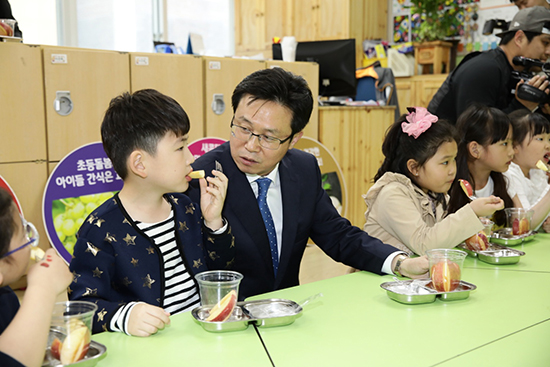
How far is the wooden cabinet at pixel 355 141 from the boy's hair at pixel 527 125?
6.16 feet

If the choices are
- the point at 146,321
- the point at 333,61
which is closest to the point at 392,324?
the point at 146,321

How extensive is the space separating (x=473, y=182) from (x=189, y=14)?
5.48 metres

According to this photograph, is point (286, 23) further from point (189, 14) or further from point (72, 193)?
point (72, 193)

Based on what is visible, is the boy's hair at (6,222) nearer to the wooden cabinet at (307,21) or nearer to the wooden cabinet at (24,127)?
the wooden cabinet at (24,127)

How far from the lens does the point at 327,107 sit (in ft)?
14.4

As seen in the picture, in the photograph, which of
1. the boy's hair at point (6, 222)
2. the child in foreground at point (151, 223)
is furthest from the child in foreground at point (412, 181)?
the boy's hair at point (6, 222)

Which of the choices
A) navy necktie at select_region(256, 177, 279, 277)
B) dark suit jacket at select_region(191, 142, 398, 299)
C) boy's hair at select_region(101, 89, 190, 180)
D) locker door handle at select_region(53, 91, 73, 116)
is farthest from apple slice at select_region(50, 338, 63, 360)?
locker door handle at select_region(53, 91, 73, 116)

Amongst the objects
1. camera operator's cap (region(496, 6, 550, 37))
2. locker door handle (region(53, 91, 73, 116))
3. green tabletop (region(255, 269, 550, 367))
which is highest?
camera operator's cap (region(496, 6, 550, 37))

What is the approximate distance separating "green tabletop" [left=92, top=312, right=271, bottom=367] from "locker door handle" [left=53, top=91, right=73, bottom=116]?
7.28 ft

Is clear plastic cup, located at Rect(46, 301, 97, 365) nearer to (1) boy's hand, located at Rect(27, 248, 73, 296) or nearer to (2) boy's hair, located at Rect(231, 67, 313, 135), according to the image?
(1) boy's hand, located at Rect(27, 248, 73, 296)

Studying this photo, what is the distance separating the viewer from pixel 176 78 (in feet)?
11.4

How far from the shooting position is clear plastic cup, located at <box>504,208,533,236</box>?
6.48ft

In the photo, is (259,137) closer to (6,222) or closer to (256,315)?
(256,315)

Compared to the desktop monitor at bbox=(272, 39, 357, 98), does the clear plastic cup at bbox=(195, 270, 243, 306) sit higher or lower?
lower
